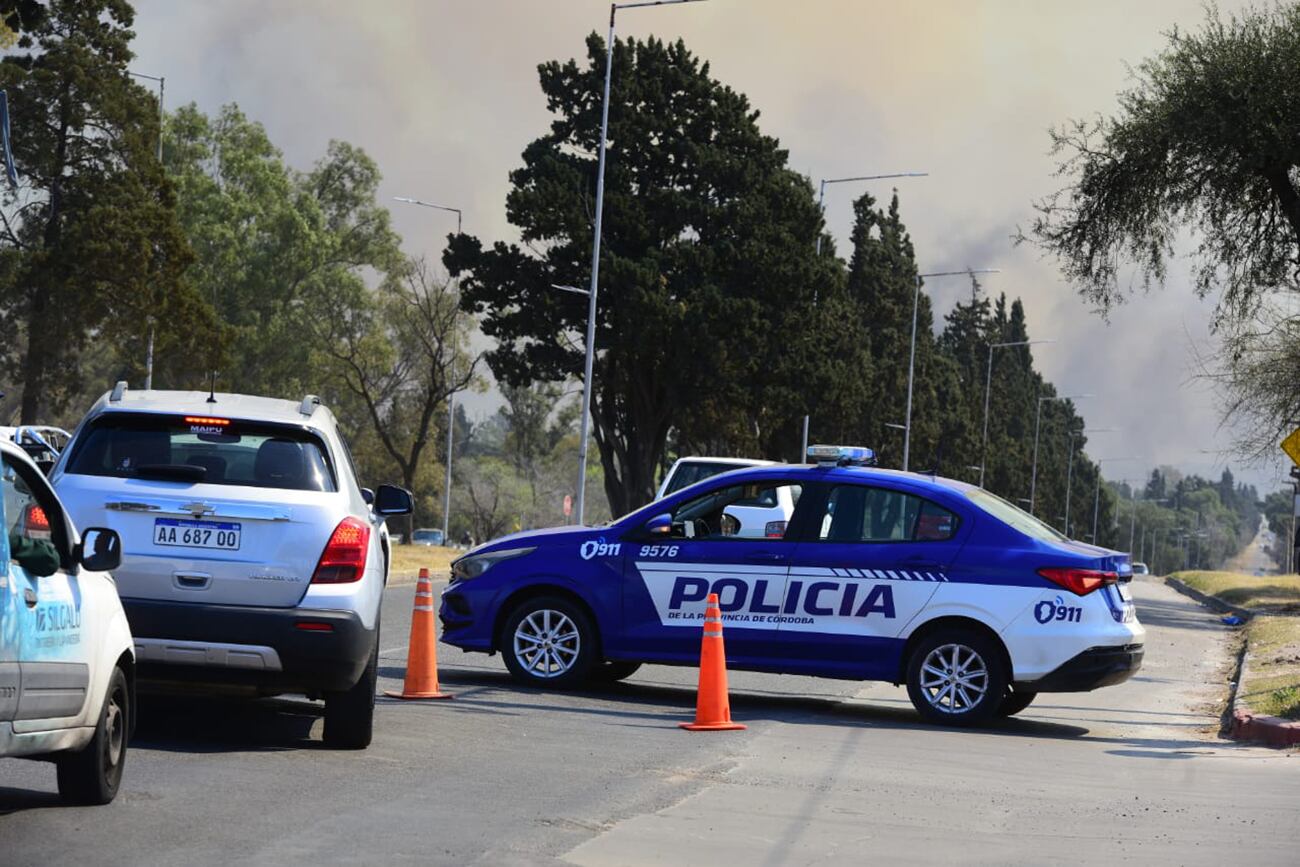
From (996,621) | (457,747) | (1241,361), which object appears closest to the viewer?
(457,747)

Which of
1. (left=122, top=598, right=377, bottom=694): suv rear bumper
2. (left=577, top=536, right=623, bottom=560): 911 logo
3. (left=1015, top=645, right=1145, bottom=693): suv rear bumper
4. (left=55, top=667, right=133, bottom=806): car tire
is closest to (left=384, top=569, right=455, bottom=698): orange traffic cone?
(left=577, top=536, right=623, bottom=560): 911 logo

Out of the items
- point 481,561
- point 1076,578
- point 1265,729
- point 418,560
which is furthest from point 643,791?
point 418,560

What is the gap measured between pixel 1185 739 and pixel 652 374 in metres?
40.4

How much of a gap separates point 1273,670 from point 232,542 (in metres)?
12.8

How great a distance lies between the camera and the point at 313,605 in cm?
987

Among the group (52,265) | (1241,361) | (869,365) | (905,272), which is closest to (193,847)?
(1241,361)

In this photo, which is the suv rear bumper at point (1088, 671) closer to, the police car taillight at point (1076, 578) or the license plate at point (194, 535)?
the police car taillight at point (1076, 578)

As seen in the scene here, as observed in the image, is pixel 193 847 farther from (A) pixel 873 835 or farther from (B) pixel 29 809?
(A) pixel 873 835

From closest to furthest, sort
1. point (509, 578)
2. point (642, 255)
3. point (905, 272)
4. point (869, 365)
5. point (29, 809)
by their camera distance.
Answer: point (29, 809)
point (509, 578)
point (642, 255)
point (869, 365)
point (905, 272)

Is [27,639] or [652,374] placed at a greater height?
[652,374]

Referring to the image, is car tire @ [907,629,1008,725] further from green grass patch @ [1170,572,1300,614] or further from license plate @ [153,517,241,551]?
green grass patch @ [1170,572,1300,614]

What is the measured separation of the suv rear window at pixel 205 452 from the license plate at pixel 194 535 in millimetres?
271

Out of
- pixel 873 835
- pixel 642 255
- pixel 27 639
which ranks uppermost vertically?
pixel 642 255

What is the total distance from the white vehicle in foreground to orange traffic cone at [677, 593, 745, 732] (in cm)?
471
